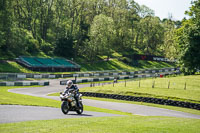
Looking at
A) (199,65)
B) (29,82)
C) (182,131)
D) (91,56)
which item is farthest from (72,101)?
(91,56)

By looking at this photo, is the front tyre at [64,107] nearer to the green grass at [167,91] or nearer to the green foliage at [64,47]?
the green grass at [167,91]

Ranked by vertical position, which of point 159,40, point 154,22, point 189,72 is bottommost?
point 189,72

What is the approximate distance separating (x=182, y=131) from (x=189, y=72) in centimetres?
5628

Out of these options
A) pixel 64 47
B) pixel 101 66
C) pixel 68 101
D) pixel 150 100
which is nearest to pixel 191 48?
pixel 150 100

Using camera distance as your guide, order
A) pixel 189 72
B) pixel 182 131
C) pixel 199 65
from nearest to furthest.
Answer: pixel 182 131, pixel 199 65, pixel 189 72

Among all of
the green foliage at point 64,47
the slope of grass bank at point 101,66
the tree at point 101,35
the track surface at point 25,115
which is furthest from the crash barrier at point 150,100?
the tree at point 101,35

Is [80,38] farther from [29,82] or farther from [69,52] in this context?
[29,82]

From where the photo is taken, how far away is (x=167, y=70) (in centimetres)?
8775

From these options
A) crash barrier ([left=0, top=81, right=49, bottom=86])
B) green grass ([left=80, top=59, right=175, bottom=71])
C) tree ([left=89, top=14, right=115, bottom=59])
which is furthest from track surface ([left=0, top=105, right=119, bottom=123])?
tree ([left=89, top=14, right=115, bottom=59])

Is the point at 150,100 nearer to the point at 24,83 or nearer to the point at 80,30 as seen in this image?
the point at 24,83

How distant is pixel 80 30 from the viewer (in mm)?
94438

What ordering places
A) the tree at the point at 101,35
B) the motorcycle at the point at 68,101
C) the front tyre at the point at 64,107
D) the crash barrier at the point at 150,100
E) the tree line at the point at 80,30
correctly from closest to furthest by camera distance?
the motorcycle at the point at 68,101, the front tyre at the point at 64,107, the crash barrier at the point at 150,100, the tree line at the point at 80,30, the tree at the point at 101,35

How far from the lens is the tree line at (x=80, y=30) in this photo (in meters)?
67.4

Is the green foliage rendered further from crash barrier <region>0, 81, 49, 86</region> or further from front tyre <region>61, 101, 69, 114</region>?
front tyre <region>61, 101, 69, 114</region>
